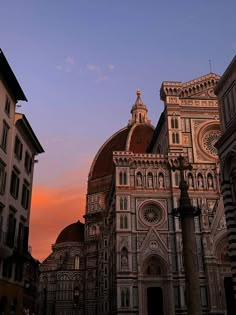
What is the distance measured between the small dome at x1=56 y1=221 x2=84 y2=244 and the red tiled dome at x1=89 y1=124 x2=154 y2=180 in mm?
10571

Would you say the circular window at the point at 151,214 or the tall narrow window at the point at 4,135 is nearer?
the tall narrow window at the point at 4,135

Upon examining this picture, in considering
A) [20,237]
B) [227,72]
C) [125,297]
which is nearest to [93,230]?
[125,297]

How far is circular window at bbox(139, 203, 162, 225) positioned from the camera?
44.5 metres

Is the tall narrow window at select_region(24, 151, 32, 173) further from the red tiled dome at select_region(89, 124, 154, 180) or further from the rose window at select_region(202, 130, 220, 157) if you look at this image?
the red tiled dome at select_region(89, 124, 154, 180)

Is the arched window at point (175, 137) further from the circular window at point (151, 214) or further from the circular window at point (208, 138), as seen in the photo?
the circular window at point (151, 214)

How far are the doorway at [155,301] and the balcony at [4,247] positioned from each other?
23.1m

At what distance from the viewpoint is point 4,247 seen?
2211 centimetres

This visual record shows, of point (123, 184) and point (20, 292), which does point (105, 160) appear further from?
point (20, 292)

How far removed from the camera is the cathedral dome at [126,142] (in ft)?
277

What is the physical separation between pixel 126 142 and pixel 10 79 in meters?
61.3

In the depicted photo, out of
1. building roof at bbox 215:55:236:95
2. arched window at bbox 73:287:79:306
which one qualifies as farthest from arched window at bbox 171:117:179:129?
arched window at bbox 73:287:79:306

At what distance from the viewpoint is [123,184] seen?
4528cm

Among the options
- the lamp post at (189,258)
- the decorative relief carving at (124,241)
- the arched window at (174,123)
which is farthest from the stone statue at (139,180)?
the lamp post at (189,258)

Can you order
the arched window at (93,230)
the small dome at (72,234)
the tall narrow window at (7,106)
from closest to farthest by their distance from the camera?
the tall narrow window at (7,106) < the arched window at (93,230) < the small dome at (72,234)
